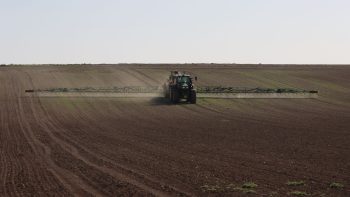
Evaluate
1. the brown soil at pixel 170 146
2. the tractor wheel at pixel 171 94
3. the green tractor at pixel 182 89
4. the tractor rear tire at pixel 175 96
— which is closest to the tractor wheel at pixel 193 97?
the green tractor at pixel 182 89

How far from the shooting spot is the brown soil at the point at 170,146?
13525 millimetres

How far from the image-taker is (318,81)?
64000mm

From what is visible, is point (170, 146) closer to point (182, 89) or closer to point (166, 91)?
point (182, 89)

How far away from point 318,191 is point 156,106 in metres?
29.2

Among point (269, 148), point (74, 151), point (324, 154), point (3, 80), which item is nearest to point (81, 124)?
point (74, 151)

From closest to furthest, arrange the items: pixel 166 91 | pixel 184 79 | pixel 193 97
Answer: pixel 193 97
pixel 184 79
pixel 166 91

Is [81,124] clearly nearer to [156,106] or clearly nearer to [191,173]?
[156,106]

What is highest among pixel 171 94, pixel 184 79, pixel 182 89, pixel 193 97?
pixel 184 79

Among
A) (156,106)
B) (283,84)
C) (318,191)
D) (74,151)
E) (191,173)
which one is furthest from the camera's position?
(283,84)

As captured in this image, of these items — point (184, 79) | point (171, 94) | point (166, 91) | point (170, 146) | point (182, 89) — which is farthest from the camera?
point (166, 91)

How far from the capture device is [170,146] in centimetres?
2062

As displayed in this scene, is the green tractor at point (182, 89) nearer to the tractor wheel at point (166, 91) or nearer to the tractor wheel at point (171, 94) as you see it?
the tractor wheel at point (171, 94)

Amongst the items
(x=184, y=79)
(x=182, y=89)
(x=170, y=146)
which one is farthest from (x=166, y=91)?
(x=170, y=146)

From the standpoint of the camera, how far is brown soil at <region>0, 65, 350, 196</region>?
44.4ft
